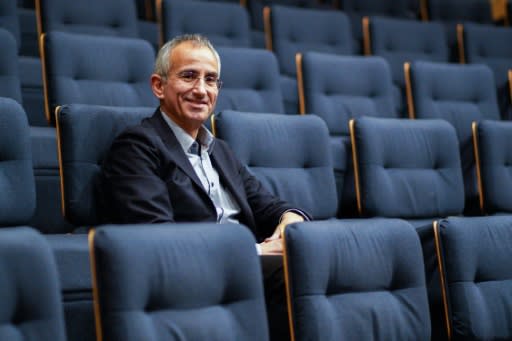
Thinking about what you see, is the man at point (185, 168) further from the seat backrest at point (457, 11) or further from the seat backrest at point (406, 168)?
the seat backrest at point (457, 11)

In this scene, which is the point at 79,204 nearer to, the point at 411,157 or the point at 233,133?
the point at 233,133

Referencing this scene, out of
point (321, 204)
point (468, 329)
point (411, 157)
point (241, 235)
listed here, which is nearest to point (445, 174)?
point (411, 157)

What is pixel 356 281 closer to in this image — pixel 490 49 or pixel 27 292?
pixel 27 292

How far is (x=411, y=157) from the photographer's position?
740 mm

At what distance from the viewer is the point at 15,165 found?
541 mm

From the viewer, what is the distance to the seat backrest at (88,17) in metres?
0.86

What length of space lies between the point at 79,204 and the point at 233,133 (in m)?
0.15

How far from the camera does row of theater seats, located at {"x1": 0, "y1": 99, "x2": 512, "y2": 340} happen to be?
0.37 m

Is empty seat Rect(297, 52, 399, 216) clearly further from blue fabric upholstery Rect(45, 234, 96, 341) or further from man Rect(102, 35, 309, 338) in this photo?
blue fabric upholstery Rect(45, 234, 96, 341)

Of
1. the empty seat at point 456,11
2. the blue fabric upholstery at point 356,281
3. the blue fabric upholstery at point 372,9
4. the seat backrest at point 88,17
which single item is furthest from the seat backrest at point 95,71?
the empty seat at point 456,11

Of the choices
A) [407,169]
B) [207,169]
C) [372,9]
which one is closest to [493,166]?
[407,169]

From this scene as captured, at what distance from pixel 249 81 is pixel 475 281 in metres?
0.38

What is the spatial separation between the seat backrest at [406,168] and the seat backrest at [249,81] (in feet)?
0.48

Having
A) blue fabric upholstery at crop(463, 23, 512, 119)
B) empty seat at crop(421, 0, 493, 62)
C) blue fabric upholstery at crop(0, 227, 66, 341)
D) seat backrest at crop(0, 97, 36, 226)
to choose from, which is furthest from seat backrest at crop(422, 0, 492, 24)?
blue fabric upholstery at crop(0, 227, 66, 341)
